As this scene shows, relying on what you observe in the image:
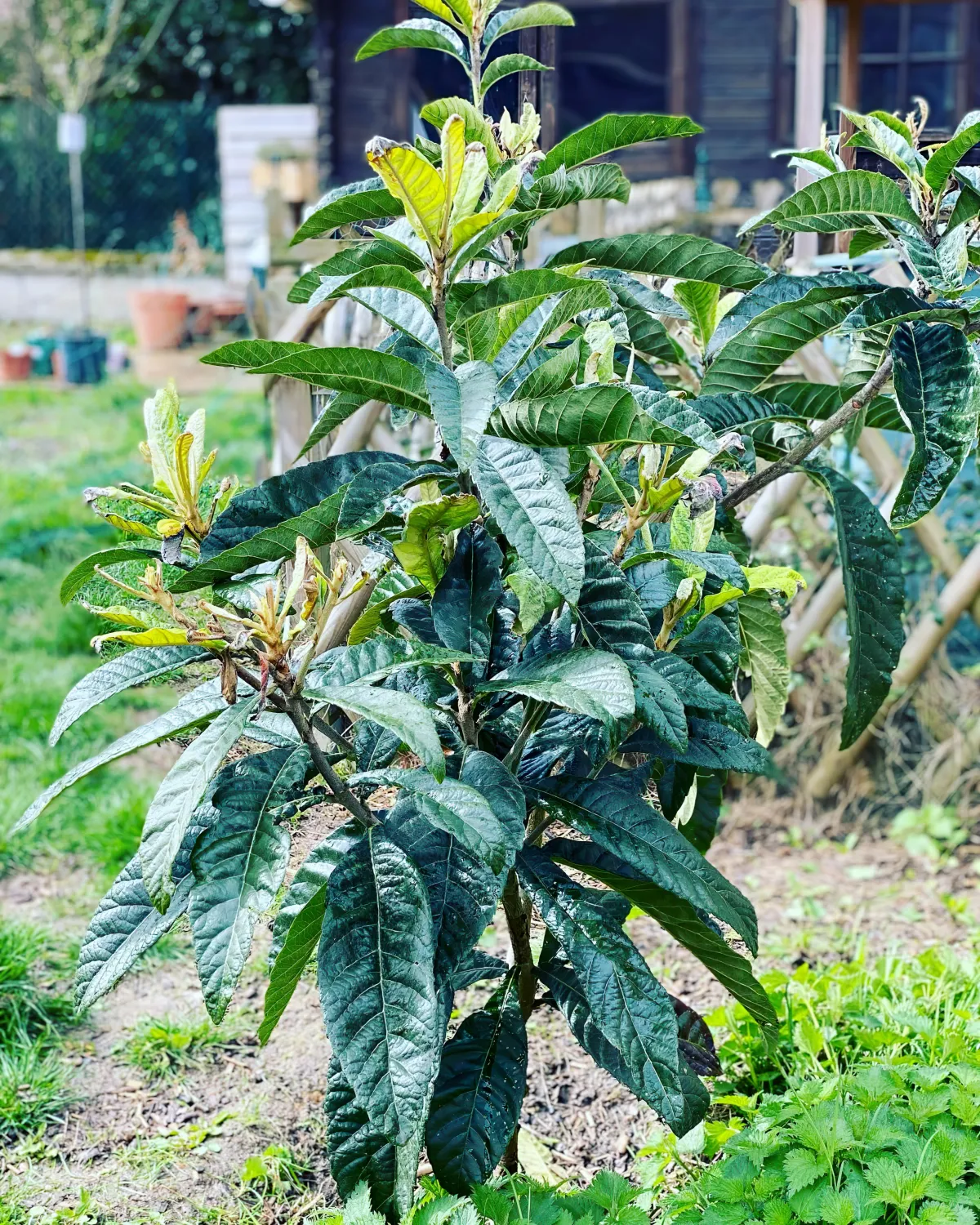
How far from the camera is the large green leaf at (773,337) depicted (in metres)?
1.57

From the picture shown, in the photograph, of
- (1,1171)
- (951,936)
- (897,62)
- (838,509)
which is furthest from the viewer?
(897,62)

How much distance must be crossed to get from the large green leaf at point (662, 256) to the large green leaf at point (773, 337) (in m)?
0.09

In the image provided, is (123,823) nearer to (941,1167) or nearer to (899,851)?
(899,851)

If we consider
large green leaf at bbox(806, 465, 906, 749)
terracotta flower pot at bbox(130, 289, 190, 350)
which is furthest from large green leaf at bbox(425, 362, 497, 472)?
terracotta flower pot at bbox(130, 289, 190, 350)

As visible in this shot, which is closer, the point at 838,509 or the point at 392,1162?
the point at 392,1162

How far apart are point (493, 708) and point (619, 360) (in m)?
0.59

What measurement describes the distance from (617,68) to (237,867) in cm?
1262

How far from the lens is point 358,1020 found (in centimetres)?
134

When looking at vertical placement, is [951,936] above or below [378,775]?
below

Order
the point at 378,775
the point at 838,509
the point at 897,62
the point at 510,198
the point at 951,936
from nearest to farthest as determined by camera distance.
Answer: the point at 510,198, the point at 378,775, the point at 838,509, the point at 951,936, the point at 897,62

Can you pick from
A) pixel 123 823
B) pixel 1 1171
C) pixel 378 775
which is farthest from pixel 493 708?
pixel 123 823

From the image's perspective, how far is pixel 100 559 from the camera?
1416mm

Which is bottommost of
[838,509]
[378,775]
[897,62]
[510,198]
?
[378,775]

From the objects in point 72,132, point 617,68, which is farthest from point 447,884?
point 617,68
